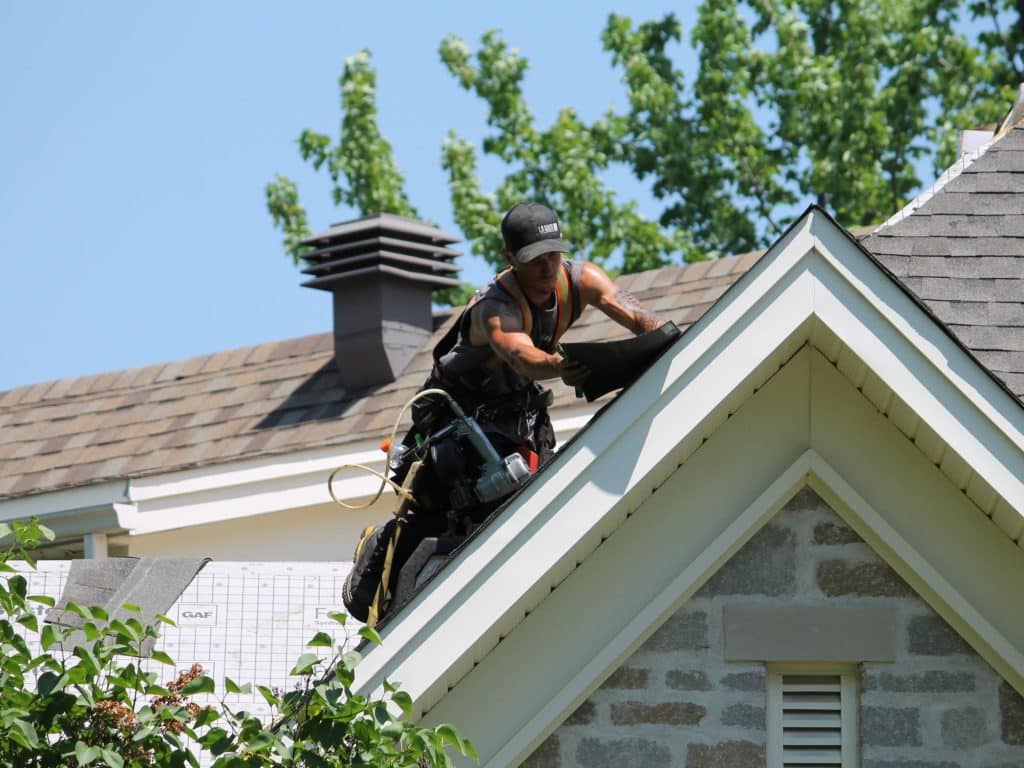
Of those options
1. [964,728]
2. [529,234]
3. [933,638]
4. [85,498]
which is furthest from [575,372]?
[85,498]

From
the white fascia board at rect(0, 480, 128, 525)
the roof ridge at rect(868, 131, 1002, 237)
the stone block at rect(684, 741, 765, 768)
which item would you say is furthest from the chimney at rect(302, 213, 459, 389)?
the stone block at rect(684, 741, 765, 768)

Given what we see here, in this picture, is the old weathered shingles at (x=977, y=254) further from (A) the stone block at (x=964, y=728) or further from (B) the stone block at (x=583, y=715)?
(B) the stone block at (x=583, y=715)

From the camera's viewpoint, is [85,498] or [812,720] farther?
[85,498]

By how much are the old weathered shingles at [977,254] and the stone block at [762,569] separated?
1120 millimetres

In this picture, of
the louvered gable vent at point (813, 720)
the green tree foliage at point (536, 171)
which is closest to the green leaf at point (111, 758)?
the louvered gable vent at point (813, 720)

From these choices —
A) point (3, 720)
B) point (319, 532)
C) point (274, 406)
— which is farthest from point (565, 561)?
point (274, 406)

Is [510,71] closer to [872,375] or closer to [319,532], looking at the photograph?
[319,532]

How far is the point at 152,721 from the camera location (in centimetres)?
641

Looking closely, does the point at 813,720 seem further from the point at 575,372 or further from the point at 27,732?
the point at 27,732

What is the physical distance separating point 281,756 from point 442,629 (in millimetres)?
950

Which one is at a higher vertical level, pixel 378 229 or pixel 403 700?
pixel 378 229

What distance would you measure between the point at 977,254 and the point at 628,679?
2606mm

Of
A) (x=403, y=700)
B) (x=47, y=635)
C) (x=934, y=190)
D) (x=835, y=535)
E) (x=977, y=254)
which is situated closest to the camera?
(x=47, y=635)

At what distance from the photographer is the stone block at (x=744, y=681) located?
752 centimetres
